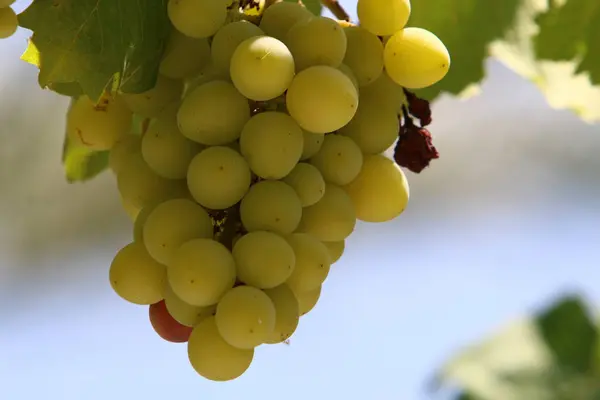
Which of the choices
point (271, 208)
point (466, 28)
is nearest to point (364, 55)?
point (271, 208)

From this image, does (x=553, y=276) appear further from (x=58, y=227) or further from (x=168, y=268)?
(x=168, y=268)

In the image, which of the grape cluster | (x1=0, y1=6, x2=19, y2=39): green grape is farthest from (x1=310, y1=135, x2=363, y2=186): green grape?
(x1=0, y1=6, x2=19, y2=39): green grape

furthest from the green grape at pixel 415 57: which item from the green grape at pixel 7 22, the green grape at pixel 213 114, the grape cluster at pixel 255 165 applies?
the green grape at pixel 7 22

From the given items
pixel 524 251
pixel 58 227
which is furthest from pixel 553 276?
pixel 58 227

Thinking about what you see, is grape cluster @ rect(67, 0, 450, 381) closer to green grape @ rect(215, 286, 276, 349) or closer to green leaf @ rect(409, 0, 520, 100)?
green grape @ rect(215, 286, 276, 349)

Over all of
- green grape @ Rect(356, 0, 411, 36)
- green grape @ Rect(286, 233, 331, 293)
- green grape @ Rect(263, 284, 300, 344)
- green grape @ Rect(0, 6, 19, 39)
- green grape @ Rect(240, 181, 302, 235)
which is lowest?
green grape @ Rect(263, 284, 300, 344)

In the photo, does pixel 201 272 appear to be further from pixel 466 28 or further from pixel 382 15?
pixel 466 28
